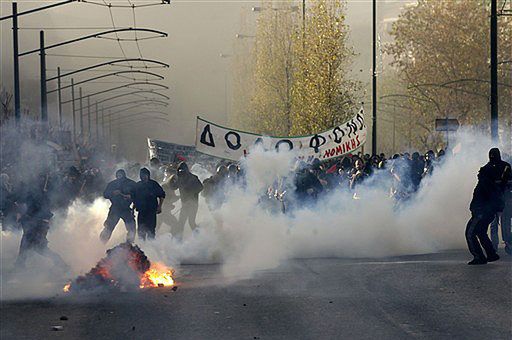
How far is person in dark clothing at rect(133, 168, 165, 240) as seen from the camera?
19.5 meters

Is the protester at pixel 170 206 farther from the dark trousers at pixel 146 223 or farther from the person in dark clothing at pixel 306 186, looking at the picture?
the dark trousers at pixel 146 223

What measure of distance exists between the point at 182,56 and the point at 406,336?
104 metres

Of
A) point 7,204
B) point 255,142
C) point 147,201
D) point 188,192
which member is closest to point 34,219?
point 7,204

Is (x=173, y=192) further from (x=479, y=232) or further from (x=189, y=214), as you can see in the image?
(x=479, y=232)

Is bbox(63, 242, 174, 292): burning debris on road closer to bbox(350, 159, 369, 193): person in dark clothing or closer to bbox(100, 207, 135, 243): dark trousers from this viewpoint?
bbox(100, 207, 135, 243): dark trousers

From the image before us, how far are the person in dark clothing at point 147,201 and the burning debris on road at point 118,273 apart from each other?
4409mm

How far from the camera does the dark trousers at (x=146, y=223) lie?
19531 mm

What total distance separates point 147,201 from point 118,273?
15.2 ft

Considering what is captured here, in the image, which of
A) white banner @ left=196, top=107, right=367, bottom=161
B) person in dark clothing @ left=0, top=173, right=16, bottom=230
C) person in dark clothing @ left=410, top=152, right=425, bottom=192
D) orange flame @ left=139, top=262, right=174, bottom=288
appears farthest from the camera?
white banner @ left=196, top=107, right=367, bottom=161

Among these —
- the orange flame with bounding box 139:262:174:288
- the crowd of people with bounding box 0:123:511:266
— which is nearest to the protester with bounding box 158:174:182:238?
the crowd of people with bounding box 0:123:511:266

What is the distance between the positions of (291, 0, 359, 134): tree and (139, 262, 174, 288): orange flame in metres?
37.9

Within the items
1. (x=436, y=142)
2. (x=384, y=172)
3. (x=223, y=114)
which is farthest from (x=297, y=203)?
(x=223, y=114)

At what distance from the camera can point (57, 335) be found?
11.1m

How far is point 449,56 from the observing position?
7119 cm
